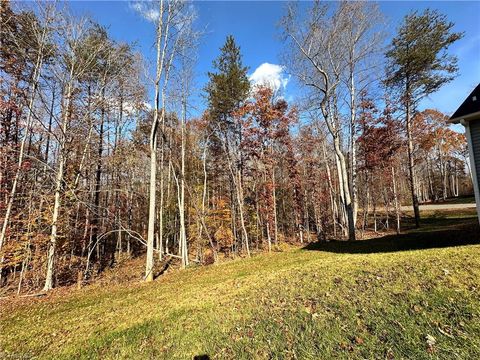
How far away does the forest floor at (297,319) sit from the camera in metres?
2.99

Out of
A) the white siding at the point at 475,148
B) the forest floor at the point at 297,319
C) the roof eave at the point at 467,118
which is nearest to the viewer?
the forest floor at the point at 297,319

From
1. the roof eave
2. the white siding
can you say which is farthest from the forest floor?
the roof eave

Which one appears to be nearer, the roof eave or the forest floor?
the forest floor

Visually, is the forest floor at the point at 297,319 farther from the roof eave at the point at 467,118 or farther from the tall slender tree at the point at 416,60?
the tall slender tree at the point at 416,60

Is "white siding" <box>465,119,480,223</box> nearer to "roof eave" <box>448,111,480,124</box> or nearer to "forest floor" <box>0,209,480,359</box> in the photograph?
"roof eave" <box>448,111,480,124</box>

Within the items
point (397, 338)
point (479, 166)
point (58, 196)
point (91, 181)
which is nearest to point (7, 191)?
point (58, 196)

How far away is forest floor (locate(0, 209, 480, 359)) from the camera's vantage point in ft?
9.82

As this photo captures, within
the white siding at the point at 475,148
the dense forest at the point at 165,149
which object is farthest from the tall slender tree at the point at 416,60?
the white siding at the point at 475,148

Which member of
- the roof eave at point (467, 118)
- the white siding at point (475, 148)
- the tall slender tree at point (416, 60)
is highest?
the tall slender tree at point (416, 60)

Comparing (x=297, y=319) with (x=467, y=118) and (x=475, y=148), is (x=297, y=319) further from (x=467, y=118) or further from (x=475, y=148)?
(x=467, y=118)

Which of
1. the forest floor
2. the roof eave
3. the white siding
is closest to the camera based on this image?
the forest floor

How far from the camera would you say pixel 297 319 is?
147 inches

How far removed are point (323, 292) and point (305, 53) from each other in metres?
10.8

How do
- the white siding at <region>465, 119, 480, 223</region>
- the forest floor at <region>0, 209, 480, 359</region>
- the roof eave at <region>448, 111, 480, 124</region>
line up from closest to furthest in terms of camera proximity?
the forest floor at <region>0, 209, 480, 359</region> < the roof eave at <region>448, 111, 480, 124</region> < the white siding at <region>465, 119, 480, 223</region>
